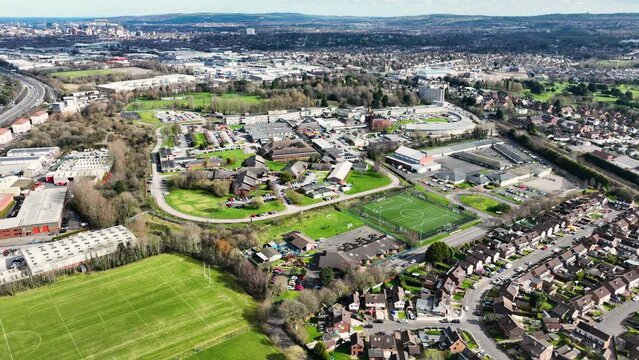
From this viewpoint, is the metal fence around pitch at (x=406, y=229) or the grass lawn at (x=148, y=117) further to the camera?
the grass lawn at (x=148, y=117)

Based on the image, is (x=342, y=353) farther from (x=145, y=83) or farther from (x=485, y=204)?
(x=145, y=83)

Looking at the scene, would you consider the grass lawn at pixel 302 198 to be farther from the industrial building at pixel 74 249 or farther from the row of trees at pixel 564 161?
the row of trees at pixel 564 161

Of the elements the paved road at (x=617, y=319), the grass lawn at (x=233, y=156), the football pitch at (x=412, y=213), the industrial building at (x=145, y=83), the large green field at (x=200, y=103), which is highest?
the industrial building at (x=145, y=83)

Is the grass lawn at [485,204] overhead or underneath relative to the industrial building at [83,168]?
underneath

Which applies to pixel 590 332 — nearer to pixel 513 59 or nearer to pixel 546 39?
pixel 513 59

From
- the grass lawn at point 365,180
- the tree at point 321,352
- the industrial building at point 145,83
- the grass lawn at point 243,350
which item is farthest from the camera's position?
the industrial building at point 145,83

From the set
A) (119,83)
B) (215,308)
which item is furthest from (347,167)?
(119,83)

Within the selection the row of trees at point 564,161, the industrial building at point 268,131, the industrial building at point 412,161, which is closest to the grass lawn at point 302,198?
the industrial building at point 412,161

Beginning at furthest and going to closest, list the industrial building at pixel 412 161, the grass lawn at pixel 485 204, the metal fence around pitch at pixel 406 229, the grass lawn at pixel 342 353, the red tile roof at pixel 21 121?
the red tile roof at pixel 21 121 < the industrial building at pixel 412 161 < the grass lawn at pixel 485 204 < the metal fence around pitch at pixel 406 229 < the grass lawn at pixel 342 353
